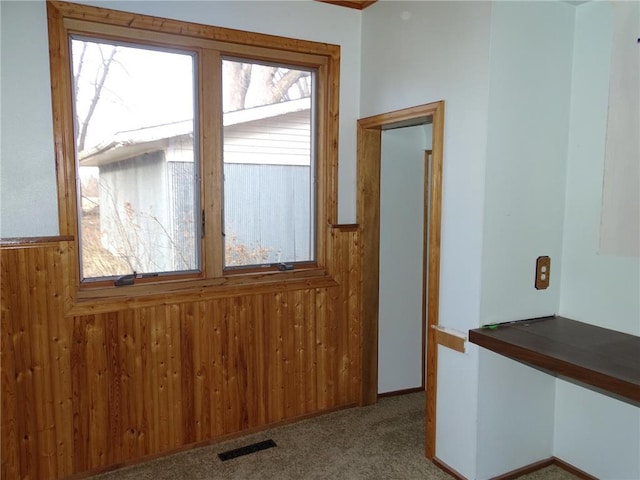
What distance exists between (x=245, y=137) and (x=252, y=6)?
2.65ft

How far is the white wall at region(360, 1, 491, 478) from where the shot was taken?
245cm

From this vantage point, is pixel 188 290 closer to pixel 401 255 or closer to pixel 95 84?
pixel 95 84

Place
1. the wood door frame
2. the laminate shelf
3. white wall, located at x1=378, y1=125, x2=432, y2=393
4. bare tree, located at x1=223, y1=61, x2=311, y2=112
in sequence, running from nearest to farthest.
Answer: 1. the laminate shelf
2. bare tree, located at x1=223, y1=61, x2=311, y2=112
3. the wood door frame
4. white wall, located at x1=378, y1=125, x2=432, y2=393

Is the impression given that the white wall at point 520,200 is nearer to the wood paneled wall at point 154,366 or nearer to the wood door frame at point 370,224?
the wood door frame at point 370,224

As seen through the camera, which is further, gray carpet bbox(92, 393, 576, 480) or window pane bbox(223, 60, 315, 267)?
window pane bbox(223, 60, 315, 267)

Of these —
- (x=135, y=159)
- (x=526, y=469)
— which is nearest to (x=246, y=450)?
(x=526, y=469)

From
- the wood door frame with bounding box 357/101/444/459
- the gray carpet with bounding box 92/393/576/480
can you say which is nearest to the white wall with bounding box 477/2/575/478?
the gray carpet with bounding box 92/393/576/480

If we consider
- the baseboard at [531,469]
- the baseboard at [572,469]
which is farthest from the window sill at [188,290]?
the baseboard at [572,469]

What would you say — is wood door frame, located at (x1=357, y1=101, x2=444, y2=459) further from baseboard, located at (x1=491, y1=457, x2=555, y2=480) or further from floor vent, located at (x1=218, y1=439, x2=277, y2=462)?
floor vent, located at (x1=218, y1=439, x2=277, y2=462)

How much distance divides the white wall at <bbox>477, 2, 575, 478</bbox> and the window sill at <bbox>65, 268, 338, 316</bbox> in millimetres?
1254

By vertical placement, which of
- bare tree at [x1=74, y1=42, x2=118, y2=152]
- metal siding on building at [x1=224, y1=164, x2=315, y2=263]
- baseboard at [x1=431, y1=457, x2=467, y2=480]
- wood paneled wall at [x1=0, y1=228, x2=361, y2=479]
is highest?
bare tree at [x1=74, y1=42, x2=118, y2=152]

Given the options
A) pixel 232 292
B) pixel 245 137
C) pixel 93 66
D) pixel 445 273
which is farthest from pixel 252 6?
pixel 445 273

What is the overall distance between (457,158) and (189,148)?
63.2 inches

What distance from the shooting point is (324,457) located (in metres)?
2.87
